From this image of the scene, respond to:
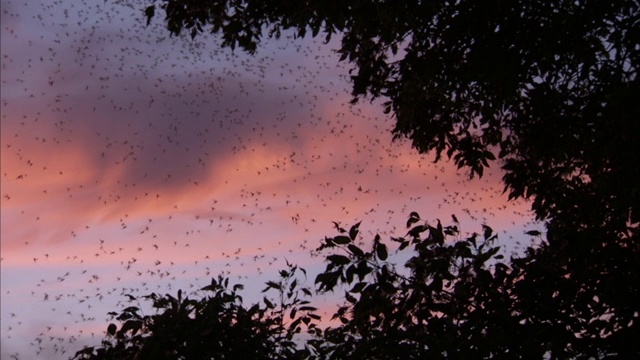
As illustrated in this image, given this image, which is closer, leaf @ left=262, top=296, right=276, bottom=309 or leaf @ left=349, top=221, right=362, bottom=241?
leaf @ left=349, top=221, right=362, bottom=241

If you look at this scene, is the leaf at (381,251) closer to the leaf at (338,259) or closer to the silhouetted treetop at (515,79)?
the leaf at (338,259)

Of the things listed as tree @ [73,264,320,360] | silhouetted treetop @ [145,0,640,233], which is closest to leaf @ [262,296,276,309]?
tree @ [73,264,320,360]

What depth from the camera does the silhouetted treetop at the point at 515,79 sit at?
854 cm

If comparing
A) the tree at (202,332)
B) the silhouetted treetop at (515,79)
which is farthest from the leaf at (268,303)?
the silhouetted treetop at (515,79)

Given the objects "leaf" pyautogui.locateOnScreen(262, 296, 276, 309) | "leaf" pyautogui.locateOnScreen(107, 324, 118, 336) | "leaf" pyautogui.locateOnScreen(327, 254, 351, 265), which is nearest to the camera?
"leaf" pyautogui.locateOnScreen(327, 254, 351, 265)

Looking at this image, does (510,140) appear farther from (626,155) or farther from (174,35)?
(174,35)

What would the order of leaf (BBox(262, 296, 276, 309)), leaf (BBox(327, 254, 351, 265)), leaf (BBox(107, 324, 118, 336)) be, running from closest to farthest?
leaf (BBox(327, 254, 351, 265))
leaf (BBox(107, 324, 118, 336))
leaf (BBox(262, 296, 276, 309))

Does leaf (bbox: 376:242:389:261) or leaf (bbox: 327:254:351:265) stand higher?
leaf (bbox: 376:242:389:261)

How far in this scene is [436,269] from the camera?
253 inches

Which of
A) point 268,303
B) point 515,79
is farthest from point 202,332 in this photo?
point 515,79

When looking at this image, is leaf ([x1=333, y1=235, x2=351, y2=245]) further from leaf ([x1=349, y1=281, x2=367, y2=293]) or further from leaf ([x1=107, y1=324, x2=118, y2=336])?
leaf ([x1=107, y1=324, x2=118, y2=336])

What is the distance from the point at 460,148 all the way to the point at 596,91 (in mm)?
3479

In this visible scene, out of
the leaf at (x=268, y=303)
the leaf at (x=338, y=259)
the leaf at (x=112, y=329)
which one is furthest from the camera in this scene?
the leaf at (x=268, y=303)

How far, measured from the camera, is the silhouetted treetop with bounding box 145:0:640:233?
854 cm
